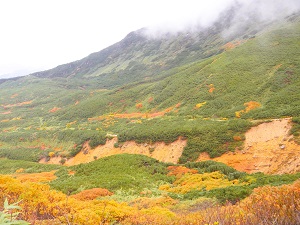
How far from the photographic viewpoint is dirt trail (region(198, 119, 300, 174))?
27250mm

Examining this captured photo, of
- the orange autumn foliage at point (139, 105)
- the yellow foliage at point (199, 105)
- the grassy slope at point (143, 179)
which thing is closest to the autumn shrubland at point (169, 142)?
the orange autumn foliage at point (139, 105)

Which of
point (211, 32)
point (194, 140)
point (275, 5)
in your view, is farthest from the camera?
point (211, 32)

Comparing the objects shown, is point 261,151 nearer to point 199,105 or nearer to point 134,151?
point 134,151

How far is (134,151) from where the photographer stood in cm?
4522

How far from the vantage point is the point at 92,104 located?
321ft

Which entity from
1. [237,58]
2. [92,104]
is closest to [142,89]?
[92,104]

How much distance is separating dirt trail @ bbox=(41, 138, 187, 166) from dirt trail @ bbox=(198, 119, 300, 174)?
4933mm

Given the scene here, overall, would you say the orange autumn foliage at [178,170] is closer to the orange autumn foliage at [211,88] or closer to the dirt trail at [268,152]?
the dirt trail at [268,152]

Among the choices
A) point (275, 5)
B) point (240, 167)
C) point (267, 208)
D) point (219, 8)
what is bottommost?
point (240, 167)

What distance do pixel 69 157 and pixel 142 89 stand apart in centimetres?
4761

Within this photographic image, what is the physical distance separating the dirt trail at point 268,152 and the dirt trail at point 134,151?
493 cm

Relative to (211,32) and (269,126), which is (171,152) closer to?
(269,126)

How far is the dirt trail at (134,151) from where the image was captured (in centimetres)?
4059

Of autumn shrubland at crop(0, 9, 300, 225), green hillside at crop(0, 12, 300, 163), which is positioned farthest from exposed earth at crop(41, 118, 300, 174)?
green hillside at crop(0, 12, 300, 163)
